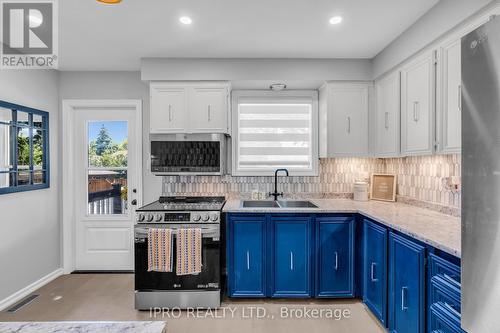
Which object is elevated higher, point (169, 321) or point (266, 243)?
point (266, 243)

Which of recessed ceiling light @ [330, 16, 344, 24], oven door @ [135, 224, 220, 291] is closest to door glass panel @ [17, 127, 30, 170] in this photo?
oven door @ [135, 224, 220, 291]

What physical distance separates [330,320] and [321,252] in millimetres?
597

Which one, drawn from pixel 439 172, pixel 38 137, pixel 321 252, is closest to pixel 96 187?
pixel 38 137

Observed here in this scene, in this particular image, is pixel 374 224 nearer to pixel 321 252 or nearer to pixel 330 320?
pixel 321 252

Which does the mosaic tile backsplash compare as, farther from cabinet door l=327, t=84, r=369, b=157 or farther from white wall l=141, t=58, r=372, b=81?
white wall l=141, t=58, r=372, b=81

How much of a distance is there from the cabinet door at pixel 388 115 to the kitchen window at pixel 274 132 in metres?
0.80

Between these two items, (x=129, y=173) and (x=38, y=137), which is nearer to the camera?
(x=38, y=137)

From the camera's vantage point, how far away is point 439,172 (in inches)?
101

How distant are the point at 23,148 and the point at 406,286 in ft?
12.6

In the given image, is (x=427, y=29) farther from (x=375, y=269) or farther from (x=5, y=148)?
(x=5, y=148)

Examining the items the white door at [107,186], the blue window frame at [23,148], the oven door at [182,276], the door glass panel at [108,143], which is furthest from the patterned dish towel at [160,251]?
the blue window frame at [23,148]

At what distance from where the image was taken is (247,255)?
9.36 ft

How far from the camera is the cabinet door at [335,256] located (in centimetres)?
283

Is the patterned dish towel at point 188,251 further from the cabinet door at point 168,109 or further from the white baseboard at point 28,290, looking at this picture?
the white baseboard at point 28,290
